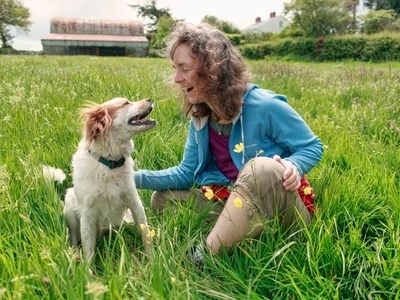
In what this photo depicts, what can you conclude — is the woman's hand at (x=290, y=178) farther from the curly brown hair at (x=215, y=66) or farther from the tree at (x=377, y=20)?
the tree at (x=377, y=20)

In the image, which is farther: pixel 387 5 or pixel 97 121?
pixel 387 5

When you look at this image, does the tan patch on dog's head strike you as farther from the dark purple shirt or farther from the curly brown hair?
the dark purple shirt

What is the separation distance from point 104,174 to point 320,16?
143ft

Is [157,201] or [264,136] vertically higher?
[264,136]

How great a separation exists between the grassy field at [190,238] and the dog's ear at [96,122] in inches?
15.7

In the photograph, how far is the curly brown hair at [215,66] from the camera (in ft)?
9.63

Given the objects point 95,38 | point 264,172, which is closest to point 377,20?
point 95,38

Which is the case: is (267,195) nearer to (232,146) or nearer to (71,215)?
(232,146)

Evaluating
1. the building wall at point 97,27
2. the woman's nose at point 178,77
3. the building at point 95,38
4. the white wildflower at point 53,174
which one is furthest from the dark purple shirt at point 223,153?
the building wall at point 97,27

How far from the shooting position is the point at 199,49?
296 cm

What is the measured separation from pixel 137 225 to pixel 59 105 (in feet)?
8.30

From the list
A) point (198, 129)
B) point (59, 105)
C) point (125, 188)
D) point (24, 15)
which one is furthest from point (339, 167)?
point (24, 15)

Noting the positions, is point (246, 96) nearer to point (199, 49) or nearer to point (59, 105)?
point (199, 49)

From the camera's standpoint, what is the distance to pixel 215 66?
291 centimetres
